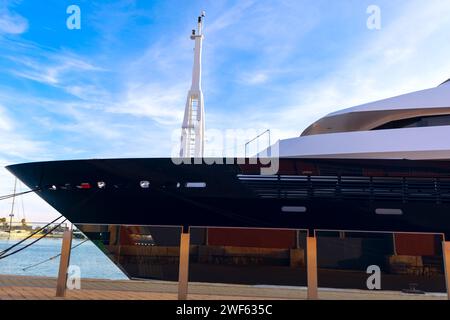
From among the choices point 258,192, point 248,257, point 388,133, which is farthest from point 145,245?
point 388,133

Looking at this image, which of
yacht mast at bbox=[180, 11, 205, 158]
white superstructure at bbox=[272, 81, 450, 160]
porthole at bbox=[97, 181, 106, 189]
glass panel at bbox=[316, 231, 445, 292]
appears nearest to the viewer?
porthole at bbox=[97, 181, 106, 189]

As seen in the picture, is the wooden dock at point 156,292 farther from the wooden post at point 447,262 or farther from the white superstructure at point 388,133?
the white superstructure at point 388,133

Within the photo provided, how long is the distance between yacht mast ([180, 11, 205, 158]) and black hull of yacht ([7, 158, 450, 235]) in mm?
5742

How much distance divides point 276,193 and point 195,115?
27.6 ft

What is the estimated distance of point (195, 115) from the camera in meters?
15.2

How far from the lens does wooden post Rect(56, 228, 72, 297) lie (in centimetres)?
705

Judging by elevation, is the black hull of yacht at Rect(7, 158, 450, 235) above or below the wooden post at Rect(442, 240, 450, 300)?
above

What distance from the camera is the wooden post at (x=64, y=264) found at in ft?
23.1

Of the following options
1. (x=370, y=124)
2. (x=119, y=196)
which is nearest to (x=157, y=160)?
(x=119, y=196)

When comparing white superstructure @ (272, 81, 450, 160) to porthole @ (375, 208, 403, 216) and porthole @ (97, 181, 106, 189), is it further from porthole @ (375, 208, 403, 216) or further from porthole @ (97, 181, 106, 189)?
porthole @ (97, 181, 106, 189)

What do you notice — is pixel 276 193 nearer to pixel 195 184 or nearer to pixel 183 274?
pixel 195 184

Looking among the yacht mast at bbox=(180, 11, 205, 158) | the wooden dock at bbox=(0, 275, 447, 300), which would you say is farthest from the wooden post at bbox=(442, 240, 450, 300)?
the yacht mast at bbox=(180, 11, 205, 158)

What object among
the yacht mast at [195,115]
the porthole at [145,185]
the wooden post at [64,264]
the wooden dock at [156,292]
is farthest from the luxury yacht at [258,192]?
the yacht mast at [195,115]
